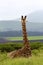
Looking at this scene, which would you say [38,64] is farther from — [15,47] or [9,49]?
[15,47]

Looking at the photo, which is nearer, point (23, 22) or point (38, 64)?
point (38, 64)

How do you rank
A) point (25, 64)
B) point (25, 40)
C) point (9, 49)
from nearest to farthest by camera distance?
point (25, 64) → point (25, 40) → point (9, 49)

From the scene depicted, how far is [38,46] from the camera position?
27484 millimetres

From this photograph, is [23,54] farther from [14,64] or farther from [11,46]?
[11,46]

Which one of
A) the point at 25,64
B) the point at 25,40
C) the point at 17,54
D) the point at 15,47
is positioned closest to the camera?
the point at 25,64

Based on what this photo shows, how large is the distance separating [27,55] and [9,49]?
8018 millimetres

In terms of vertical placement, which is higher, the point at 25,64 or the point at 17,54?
the point at 25,64

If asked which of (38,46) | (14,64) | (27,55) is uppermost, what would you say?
(14,64)

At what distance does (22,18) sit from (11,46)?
27.5 feet

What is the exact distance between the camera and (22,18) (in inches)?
716

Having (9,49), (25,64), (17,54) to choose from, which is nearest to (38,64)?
(25,64)

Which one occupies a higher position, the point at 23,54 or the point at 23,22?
the point at 23,22

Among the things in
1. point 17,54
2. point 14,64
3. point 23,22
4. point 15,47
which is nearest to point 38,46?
point 15,47

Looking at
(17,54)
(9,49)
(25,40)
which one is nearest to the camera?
(17,54)
